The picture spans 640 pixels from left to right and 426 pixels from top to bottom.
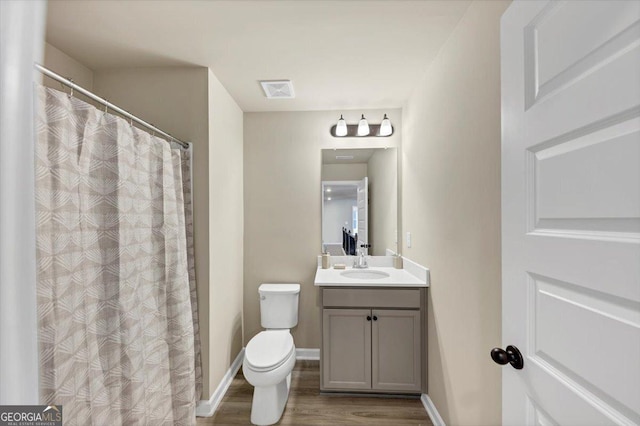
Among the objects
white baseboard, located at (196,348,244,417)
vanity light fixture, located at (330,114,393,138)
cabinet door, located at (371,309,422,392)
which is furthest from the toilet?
vanity light fixture, located at (330,114,393,138)

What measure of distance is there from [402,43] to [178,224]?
1.65m

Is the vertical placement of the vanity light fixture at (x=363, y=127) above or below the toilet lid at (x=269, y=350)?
above

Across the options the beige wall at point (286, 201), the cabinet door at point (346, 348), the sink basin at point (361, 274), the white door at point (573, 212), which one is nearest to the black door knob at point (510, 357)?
the white door at point (573, 212)

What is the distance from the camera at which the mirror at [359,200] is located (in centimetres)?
277

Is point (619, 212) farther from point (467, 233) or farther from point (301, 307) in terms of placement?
point (301, 307)

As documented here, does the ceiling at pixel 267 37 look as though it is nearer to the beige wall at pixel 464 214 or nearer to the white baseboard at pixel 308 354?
the beige wall at pixel 464 214

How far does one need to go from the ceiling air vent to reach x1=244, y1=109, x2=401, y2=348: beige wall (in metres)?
0.35

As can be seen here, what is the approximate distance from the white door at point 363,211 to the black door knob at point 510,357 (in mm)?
1922

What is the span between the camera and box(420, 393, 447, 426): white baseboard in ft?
5.99

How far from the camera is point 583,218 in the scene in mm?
655

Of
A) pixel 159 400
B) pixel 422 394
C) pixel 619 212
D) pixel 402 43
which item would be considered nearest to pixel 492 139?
pixel 619 212

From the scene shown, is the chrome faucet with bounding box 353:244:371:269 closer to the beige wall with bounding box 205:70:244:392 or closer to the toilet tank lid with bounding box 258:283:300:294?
the toilet tank lid with bounding box 258:283:300:294

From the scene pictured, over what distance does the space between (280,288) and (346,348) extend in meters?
0.76

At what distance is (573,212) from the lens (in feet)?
2.22
